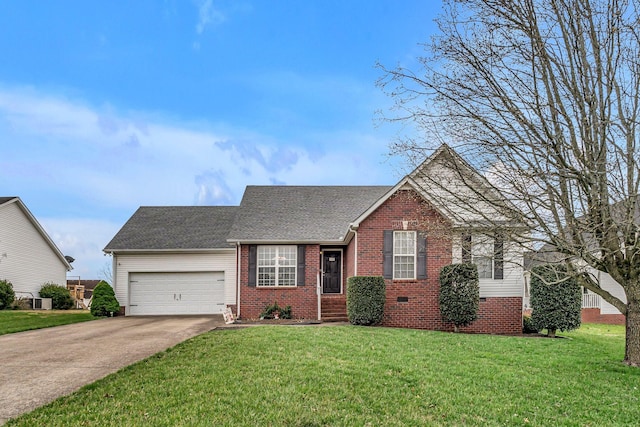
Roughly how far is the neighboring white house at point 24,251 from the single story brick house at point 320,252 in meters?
6.53

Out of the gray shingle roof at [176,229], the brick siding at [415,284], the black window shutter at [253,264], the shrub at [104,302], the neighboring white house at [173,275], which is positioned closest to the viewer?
the brick siding at [415,284]

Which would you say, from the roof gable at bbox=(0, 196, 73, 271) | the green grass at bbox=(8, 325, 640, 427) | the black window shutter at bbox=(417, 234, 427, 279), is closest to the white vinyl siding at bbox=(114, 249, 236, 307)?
the roof gable at bbox=(0, 196, 73, 271)

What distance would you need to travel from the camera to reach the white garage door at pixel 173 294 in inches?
902

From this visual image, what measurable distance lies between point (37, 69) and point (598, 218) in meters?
14.0

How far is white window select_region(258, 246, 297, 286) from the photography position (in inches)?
782

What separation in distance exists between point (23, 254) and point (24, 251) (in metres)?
0.19

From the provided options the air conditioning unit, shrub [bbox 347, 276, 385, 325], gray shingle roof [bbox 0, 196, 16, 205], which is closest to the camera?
shrub [bbox 347, 276, 385, 325]

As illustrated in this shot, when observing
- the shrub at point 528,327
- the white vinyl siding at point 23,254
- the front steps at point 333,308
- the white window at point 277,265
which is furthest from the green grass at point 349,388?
the white vinyl siding at point 23,254

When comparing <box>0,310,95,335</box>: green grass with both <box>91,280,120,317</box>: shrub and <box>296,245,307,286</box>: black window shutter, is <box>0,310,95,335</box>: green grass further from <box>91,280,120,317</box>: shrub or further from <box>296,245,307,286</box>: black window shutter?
<box>296,245,307,286</box>: black window shutter

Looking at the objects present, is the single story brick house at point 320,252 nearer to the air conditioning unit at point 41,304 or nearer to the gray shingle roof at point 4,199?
the gray shingle roof at point 4,199

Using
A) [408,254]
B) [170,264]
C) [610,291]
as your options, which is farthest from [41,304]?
[610,291]

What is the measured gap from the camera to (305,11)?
12.9m

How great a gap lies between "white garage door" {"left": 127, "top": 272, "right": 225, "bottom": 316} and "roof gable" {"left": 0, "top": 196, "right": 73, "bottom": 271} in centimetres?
860

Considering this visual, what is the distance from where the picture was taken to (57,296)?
28.0 m
